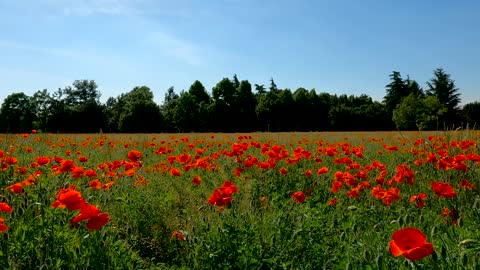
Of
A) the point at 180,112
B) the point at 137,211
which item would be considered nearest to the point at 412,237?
the point at 137,211

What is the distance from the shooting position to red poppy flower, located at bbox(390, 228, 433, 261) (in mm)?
1443

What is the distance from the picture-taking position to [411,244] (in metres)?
1.50

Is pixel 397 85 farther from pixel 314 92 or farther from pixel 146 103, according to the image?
pixel 146 103

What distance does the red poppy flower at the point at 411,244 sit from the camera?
1.44 meters

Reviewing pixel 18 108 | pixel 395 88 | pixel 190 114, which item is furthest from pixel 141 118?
pixel 395 88

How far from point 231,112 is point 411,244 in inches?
2181

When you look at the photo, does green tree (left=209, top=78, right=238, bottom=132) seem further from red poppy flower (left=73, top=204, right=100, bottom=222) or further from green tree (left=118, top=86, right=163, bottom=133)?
red poppy flower (left=73, top=204, right=100, bottom=222)

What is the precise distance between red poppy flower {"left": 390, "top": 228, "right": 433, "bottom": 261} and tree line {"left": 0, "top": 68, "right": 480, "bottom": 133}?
51.2 meters

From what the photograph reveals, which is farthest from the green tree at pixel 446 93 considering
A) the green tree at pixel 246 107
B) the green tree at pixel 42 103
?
the green tree at pixel 42 103

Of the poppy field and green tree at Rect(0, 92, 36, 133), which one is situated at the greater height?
green tree at Rect(0, 92, 36, 133)

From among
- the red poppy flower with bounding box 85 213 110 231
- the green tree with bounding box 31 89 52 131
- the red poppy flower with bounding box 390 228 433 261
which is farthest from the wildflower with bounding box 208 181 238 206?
the green tree with bounding box 31 89 52 131

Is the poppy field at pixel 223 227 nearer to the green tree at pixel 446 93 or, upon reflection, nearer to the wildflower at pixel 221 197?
the wildflower at pixel 221 197

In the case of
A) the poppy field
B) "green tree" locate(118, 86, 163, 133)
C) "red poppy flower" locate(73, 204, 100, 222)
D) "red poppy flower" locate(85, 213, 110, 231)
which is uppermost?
"green tree" locate(118, 86, 163, 133)

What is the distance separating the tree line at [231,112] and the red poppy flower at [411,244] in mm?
51238
